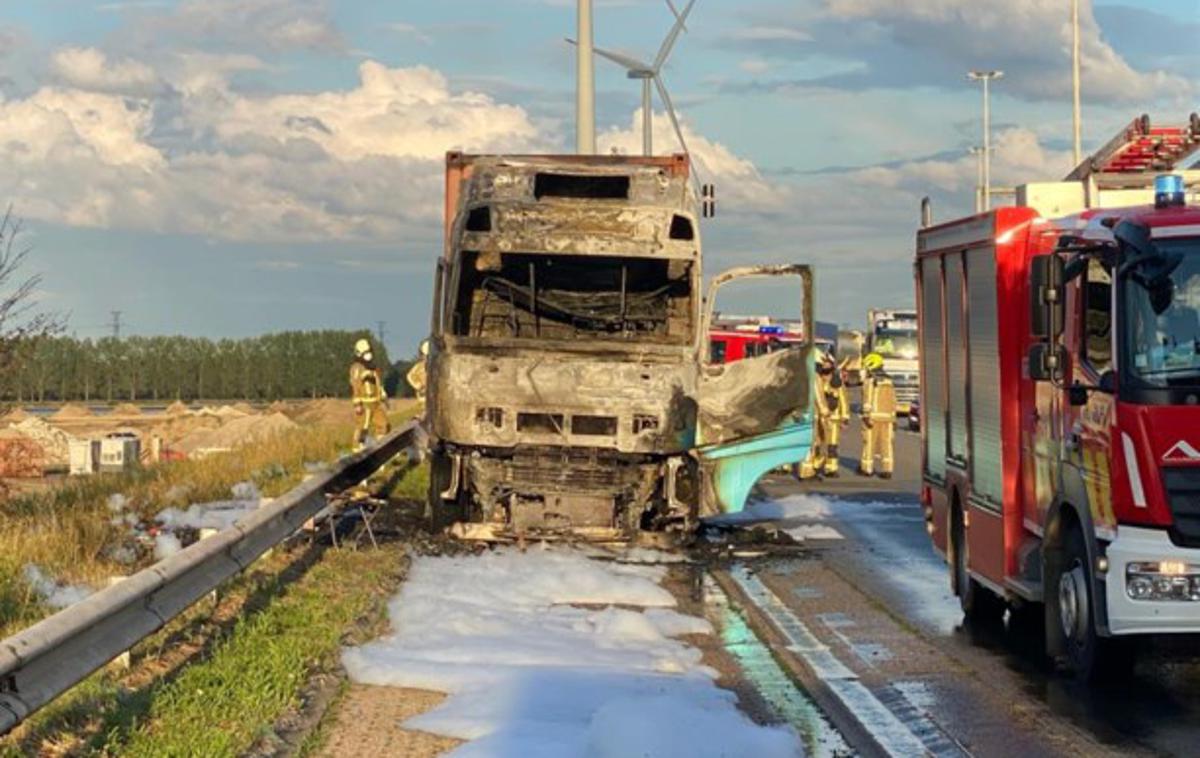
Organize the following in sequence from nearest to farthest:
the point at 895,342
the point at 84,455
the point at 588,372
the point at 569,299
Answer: the point at 588,372 < the point at 569,299 < the point at 84,455 < the point at 895,342

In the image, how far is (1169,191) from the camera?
847cm

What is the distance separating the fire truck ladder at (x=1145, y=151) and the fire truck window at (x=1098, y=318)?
253 cm

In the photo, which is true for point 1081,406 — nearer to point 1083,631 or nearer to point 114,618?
point 1083,631

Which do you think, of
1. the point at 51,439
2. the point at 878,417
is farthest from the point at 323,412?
the point at 878,417

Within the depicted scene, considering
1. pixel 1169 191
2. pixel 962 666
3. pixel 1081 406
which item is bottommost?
pixel 962 666

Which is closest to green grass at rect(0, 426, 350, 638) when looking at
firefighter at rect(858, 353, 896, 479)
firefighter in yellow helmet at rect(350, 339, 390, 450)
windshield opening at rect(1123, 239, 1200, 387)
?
firefighter in yellow helmet at rect(350, 339, 390, 450)

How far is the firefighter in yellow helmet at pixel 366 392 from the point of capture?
2366 centimetres

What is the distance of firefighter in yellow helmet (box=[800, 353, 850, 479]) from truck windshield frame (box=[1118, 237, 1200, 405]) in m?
15.4

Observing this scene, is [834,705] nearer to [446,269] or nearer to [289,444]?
[446,269]

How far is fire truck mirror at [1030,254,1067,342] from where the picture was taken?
8164mm

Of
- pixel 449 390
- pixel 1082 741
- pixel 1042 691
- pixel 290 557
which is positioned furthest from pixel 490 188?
pixel 1082 741

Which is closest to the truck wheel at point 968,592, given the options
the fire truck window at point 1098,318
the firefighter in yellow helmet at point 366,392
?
the fire truck window at point 1098,318

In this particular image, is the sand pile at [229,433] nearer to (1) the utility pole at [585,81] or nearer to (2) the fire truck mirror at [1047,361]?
(1) the utility pole at [585,81]

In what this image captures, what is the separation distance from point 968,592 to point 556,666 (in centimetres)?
355
